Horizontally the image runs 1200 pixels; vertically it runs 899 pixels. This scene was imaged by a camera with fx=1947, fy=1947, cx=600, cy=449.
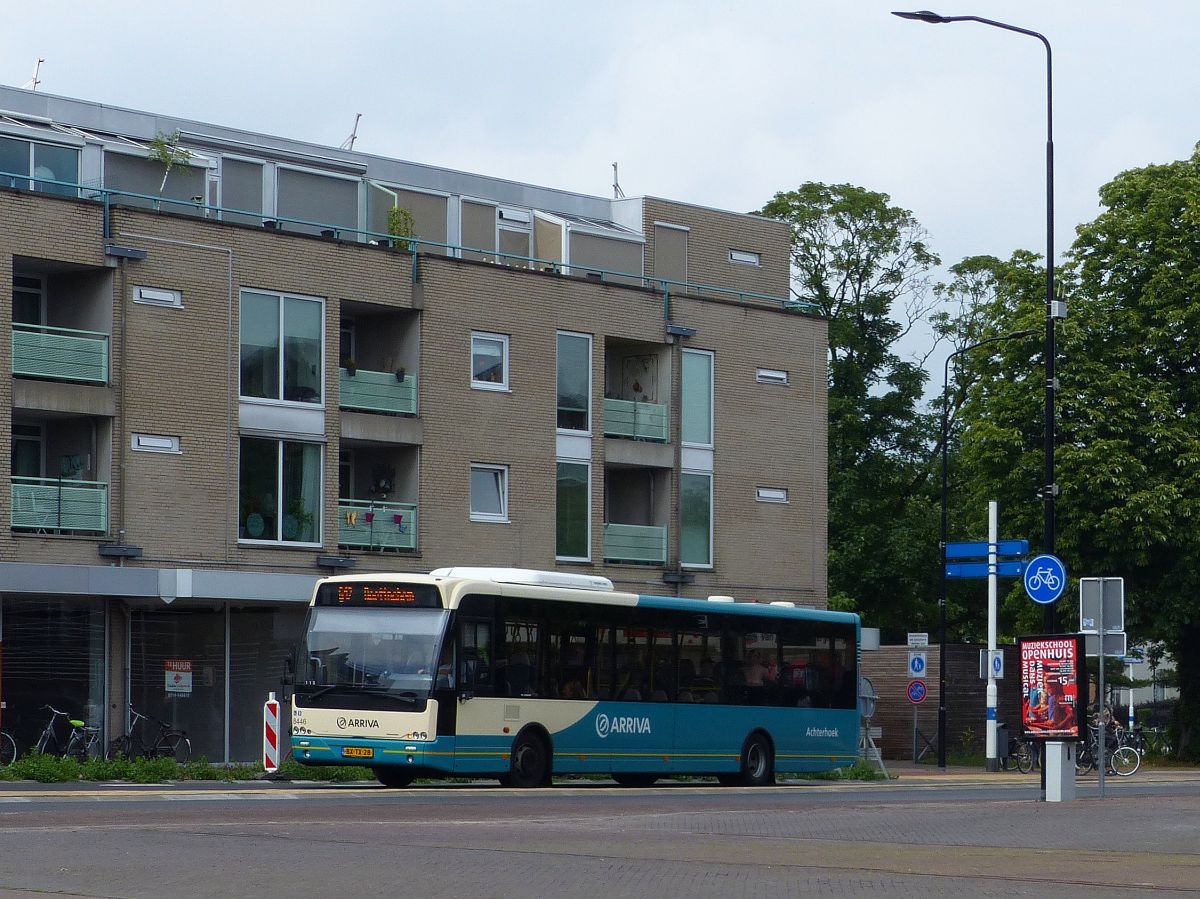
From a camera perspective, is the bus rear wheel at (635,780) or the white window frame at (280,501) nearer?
the bus rear wheel at (635,780)

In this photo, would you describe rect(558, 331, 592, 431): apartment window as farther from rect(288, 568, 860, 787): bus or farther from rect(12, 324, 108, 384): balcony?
rect(288, 568, 860, 787): bus

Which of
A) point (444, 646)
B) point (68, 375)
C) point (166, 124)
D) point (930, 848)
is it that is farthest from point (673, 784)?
point (166, 124)

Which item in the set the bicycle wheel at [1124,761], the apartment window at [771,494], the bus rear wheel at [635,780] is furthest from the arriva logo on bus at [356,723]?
the apartment window at [771,494]

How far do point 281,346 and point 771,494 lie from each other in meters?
13.0

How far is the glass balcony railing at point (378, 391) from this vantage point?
3775 cm

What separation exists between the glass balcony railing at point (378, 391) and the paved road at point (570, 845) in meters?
14.3

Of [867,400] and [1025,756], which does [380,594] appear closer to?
[1025,756]

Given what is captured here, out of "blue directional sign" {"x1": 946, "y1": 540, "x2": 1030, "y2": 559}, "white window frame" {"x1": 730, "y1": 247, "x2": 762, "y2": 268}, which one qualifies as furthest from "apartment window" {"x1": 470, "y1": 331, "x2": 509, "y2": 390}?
"blue directional sign" {"x1": 946, "y1": 540, "x2": 1030, "y2": 559}

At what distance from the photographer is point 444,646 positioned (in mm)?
24656

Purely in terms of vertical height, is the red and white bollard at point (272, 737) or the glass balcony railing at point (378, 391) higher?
the glass balcony railing at point (378, 391)

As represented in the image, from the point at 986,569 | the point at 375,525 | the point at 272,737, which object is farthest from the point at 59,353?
the point at 986,569

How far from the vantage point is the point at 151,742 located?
34031mm

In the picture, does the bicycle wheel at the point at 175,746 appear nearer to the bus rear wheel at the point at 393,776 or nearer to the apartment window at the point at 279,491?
the apartment window at the point at 279,491

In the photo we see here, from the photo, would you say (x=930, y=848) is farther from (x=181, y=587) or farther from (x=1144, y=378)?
(x=1144, y=378)
